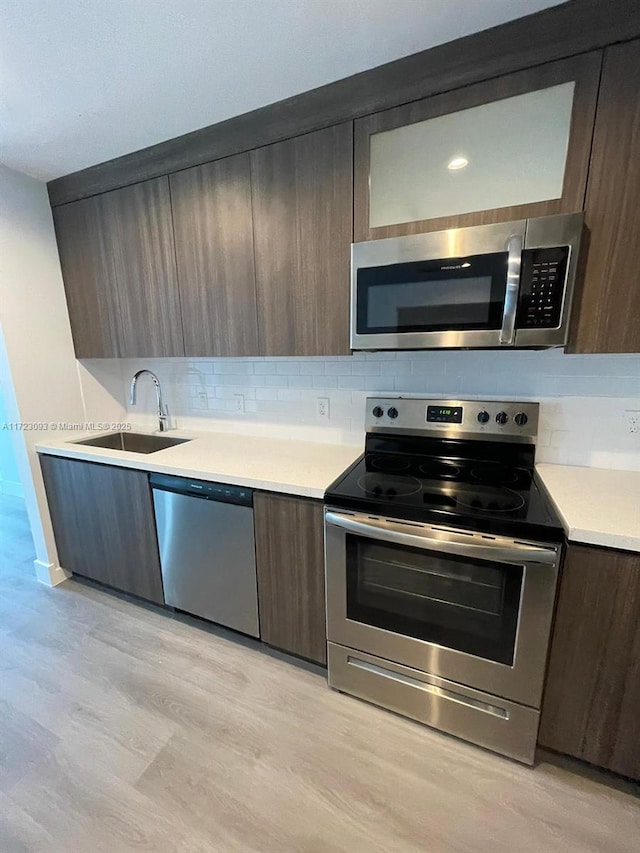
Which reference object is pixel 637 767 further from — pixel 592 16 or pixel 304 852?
pixel 592 16

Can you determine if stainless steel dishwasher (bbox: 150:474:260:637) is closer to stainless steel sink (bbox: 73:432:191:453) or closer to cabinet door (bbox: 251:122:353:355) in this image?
stainless steel sink (bbox: 73:432:191:453)

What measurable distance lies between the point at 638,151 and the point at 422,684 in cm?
189

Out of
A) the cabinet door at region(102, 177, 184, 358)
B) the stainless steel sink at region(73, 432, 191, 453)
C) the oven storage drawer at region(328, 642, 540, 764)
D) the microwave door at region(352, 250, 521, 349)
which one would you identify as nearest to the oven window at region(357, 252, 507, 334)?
the microwave door at region(352, 250, 521, 349)

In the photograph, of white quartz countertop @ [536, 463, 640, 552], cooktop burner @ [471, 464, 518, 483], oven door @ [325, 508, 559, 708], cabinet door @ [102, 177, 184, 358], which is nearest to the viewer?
white quartz countertop @ [536, 463, 640, 552]

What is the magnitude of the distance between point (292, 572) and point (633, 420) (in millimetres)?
1518

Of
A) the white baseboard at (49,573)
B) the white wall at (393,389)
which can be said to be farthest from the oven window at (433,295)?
the white baseboard at (49,573)

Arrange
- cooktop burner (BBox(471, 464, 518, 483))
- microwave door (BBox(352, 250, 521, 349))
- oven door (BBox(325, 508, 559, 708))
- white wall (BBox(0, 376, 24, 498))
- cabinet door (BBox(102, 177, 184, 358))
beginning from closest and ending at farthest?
oven door (BBox(325, 508, 559, 708)) → microwave door (BBox(352, 250, 521, 349)) → cooktop burner (BBox(471, 464, 518, 483)) → cabinet door (BBox(102, 177, 184, 358)) → white wall (BBox(0, 376, 24, 498))

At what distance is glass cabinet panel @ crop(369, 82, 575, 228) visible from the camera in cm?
119

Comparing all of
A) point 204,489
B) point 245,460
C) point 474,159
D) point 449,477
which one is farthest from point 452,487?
point 474,159

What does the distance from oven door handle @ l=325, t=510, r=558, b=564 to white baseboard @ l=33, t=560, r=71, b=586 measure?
2.05m

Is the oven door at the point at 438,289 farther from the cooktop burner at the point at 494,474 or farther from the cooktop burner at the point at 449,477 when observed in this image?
the cooktop burner at the point at 494,474

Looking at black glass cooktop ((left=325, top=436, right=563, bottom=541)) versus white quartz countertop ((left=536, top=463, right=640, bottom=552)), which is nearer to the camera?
white quartz countertop ((left=536, top=463, right=640, bottom=552))

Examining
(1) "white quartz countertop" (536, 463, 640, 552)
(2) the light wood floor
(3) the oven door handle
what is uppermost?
(1) "white quartz countertop" (536, 463, 640, 552)

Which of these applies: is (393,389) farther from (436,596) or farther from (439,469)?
(436,596)
